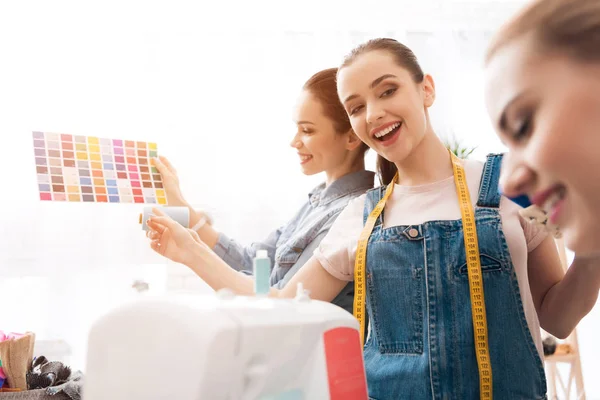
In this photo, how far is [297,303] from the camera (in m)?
0.80

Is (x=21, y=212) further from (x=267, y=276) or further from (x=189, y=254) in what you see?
(x=267, y=276)

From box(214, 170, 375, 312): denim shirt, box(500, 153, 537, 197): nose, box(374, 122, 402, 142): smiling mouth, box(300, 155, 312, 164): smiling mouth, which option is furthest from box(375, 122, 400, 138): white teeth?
box(500, 153, 537, 197): nose

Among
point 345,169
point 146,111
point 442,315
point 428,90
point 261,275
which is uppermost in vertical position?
point 146,111

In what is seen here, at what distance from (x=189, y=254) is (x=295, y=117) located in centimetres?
53

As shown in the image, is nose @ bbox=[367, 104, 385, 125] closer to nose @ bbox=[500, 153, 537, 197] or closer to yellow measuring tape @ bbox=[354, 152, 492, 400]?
yellow measuring tape @ bbox=[354, 152, 492, 400]

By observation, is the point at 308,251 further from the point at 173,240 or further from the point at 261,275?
the point at 261,275

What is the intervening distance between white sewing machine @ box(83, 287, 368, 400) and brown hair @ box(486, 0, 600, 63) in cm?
46

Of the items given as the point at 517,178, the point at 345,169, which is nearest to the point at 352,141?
the point at 345,169

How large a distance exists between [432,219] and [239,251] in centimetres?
89

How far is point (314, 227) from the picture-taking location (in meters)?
1.45

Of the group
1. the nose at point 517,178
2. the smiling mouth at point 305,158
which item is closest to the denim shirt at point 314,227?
the smiling mouth at point 305,158

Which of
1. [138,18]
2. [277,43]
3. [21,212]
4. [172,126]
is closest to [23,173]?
[21,212]

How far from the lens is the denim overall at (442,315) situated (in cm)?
99

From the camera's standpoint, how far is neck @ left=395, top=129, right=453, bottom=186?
1.17 metres
